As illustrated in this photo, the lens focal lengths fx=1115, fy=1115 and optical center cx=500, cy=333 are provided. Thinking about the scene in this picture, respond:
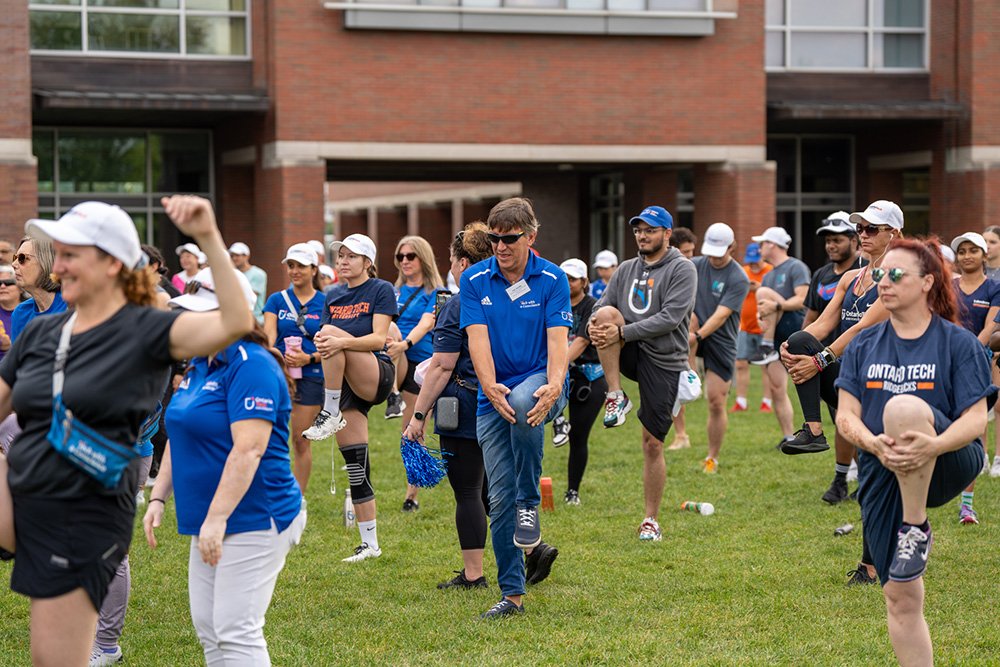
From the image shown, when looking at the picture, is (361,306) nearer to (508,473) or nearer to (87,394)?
(508,473)

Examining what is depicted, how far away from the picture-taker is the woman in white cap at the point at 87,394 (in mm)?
3562

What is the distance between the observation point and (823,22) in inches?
1020

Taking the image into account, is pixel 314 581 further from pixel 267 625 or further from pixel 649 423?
pixel 649 423

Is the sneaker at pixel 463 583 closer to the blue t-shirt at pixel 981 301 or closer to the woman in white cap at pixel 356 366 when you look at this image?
the woman in white cap at pixel 356 366

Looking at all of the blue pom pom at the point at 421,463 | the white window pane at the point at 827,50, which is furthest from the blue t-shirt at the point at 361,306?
the white window pane at the point at 827,50

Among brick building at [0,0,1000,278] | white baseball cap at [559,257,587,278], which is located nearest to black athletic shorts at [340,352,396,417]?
white baseball cap at [559,257,587,278]

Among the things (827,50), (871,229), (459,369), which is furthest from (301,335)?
(827,50)

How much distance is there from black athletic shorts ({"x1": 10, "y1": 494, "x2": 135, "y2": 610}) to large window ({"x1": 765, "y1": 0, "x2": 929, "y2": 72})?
79.1ft

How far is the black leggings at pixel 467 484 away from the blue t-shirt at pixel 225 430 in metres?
2.53

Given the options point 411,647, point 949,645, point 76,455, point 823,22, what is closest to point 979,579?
point 949,645

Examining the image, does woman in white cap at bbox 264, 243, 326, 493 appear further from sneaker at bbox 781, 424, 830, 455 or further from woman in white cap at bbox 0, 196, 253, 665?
woman in white cap at bbox 0, 196, 253, 665

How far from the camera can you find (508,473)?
245 inches

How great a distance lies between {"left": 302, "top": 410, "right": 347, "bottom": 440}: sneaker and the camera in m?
7.82

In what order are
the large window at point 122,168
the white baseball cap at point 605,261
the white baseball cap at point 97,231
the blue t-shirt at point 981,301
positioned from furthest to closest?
the large window at point 122,168, the white baseball cap at point 605,261, the blue t-shirt at point 981,301, the white baseball cap at point 97,231
